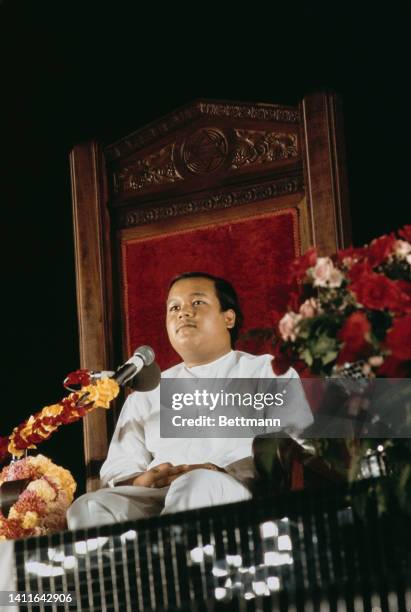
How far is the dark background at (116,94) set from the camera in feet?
10.1

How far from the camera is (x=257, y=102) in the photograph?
324 cm

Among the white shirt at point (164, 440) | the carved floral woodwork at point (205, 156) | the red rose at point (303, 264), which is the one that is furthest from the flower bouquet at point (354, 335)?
the carved floral woodwork at point (205, 156)

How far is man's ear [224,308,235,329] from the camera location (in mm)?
3133

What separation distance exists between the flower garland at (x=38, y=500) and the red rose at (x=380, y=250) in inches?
60.8

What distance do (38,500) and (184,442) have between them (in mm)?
548

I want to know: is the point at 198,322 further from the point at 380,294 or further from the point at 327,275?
the point at 380,294

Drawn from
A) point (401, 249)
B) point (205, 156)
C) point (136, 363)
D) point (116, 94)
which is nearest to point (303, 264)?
point (401, 249)

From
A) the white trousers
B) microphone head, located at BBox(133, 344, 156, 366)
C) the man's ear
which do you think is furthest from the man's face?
the white trousers

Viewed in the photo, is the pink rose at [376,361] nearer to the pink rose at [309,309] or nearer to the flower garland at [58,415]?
the pink rose at [309,309]

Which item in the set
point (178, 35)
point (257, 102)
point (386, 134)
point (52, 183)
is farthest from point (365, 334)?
point (52, 183)

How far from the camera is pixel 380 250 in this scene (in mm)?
1768

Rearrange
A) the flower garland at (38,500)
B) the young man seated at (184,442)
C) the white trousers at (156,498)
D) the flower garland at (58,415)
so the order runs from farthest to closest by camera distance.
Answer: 1. the flower garland at (58,415)
2. the flower garland at (38,500)
3. the young man seated at (184,442)
4. the white trousers at (156,498)

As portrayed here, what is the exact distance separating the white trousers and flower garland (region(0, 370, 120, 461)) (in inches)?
14.6

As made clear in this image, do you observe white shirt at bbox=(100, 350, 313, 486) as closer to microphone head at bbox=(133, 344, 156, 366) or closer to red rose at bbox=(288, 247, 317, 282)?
microphone head at bbox=(133, 344, 156, 366)
